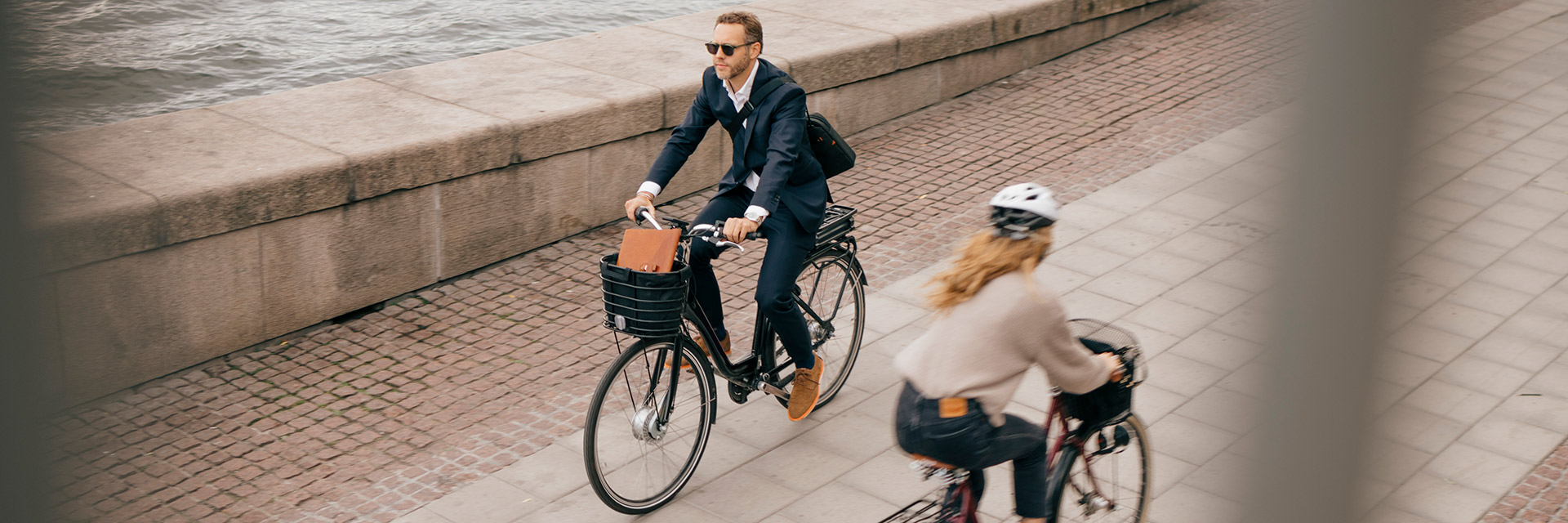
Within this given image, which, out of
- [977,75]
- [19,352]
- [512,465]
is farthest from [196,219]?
[977,75]

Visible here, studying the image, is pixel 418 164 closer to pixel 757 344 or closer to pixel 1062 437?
pixel 757 344

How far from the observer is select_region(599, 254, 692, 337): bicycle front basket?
414cm

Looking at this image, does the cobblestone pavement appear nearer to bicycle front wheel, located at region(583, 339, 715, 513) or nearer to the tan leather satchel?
bicycle front wheel, located at region(583, 339, 715, 513)

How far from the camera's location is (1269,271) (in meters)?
0.77

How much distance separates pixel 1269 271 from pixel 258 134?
610 centimetres

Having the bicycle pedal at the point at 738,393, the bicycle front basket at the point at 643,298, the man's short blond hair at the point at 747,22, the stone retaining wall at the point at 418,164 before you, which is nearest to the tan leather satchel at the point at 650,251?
the bicycle front basket at the point at 643,298

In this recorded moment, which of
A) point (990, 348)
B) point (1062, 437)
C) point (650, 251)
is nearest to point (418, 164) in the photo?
point (650, 251)

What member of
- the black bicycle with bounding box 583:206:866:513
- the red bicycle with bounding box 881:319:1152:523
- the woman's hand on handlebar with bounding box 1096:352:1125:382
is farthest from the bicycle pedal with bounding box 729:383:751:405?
the woman's hand on handlebar with bounding box 1096:352:1125:382

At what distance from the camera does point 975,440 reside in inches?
134

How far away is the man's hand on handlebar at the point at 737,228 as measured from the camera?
14.2 feet

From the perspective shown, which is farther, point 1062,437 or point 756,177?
point 756,177

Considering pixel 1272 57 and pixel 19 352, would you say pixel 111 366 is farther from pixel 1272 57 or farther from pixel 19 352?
pixel 1272 57

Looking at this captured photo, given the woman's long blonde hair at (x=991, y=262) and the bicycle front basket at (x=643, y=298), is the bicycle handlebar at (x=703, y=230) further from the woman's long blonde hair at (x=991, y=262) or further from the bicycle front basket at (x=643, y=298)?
the woman's long blonde hair at (x=991, y=262)

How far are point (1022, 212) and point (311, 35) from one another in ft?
27.8
